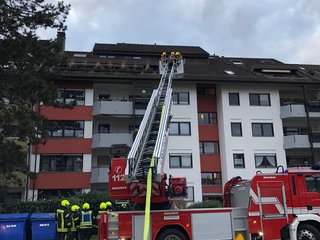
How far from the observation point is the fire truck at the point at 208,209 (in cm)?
1122

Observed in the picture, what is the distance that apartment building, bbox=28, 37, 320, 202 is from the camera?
28.9 meters

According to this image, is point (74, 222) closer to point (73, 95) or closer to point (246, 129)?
point (73, 95)

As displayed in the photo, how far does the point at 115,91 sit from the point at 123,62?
134 inches

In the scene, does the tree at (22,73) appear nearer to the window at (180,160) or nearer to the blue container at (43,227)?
the blue container at (43,227)

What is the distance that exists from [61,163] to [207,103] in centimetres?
1292

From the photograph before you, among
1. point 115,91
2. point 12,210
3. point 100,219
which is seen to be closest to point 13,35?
point 100,219

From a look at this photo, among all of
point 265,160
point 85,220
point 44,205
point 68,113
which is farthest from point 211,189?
point 85,220

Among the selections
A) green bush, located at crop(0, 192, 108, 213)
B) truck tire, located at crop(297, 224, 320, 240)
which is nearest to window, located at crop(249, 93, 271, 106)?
green bush, located at crop(0, 192, 108, 213)

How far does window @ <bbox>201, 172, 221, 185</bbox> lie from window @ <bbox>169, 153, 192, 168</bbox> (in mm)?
1584

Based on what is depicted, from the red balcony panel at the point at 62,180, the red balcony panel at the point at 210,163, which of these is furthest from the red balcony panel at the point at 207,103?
the red balcony panel at the point at 62,180

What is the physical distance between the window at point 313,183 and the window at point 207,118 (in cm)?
2032

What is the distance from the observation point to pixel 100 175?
27703 millimetres

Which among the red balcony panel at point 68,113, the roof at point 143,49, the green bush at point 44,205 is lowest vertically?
the green bush at point 44,205

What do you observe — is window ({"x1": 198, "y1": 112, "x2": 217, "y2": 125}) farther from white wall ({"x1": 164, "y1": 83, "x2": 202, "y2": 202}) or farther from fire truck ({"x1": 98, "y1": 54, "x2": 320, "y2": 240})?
fire truck ({"x1": 98, "y1": 54, "x2": 320, "y2": 240})
